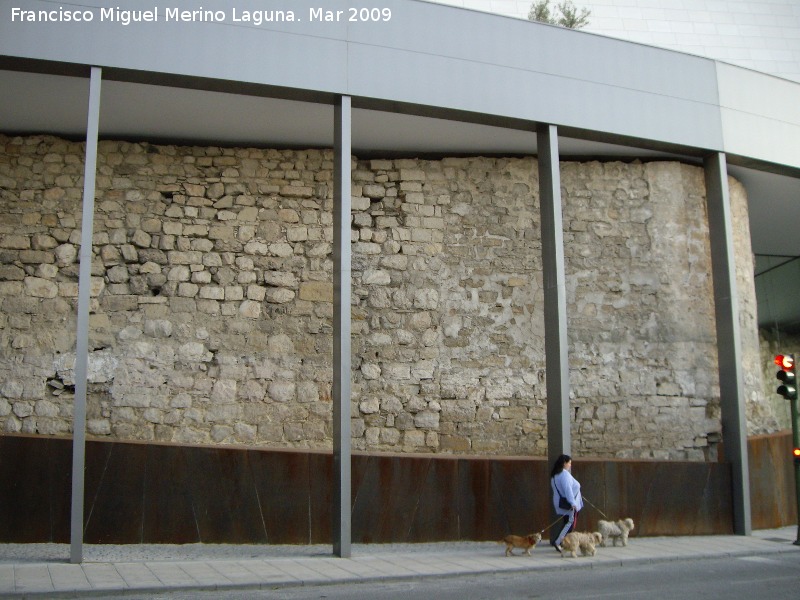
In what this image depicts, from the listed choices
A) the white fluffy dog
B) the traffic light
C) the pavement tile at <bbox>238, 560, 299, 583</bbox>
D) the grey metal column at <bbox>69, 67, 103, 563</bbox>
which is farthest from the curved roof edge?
the pavement tile at <bbox>238, 560, 299, 583</bbox>

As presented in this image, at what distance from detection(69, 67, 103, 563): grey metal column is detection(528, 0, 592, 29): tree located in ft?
28.2

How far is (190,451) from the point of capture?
8523 mm

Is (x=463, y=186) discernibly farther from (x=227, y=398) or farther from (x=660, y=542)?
(x=660, y=542)

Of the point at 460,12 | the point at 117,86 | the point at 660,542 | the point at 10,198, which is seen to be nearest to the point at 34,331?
the point at 10,198

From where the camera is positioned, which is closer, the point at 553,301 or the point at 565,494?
the point at 565,494

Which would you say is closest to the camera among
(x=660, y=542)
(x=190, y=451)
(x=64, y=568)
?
(x=64, y=568)

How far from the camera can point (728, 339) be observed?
10305mm

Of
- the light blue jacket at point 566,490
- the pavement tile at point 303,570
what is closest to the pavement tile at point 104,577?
the pavement tile at point 303,570

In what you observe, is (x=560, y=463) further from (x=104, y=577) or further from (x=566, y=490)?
(x=104, y=577)

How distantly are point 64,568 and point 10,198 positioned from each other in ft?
15.7

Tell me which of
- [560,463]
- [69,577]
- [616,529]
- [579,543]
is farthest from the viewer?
[616,529]

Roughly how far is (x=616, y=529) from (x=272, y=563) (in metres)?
3.71

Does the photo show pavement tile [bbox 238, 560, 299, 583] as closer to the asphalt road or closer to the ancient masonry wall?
the asphalt road

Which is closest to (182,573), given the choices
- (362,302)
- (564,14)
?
(362,302)
